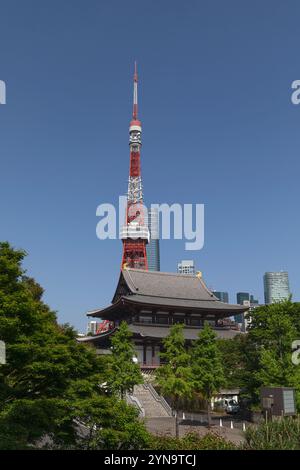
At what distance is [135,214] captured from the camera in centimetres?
9581

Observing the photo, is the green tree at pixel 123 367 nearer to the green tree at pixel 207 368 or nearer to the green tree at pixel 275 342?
the green tree at pixel 207 368

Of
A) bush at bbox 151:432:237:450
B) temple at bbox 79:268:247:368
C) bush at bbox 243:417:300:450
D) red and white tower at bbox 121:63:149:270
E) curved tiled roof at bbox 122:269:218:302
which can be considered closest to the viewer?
bush at bbox 243:417:300:450

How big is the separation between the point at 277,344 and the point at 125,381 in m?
10.7

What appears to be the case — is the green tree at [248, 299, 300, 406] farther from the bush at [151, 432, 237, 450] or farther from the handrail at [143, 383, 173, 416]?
the bush at [151, 432, 237, 450]

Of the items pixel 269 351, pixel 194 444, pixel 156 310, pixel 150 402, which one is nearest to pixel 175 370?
pixel 269 351

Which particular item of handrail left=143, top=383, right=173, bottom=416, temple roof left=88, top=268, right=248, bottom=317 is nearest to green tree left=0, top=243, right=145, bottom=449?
handrail left=143, top=383, right=173, bottom=416

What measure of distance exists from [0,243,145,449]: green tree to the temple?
3253cm

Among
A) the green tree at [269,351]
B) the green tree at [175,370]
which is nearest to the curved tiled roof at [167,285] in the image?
the green tree at [269,351]

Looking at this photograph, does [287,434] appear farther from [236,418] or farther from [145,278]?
[145,278]

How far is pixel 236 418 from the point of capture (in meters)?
37.0

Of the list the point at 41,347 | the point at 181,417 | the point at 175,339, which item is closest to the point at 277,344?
the point at 175,339

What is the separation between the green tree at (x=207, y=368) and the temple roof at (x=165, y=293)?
1926 centimetres

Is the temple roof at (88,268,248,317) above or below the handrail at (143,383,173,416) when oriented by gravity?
above

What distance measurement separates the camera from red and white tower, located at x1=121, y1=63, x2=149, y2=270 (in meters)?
86.5
